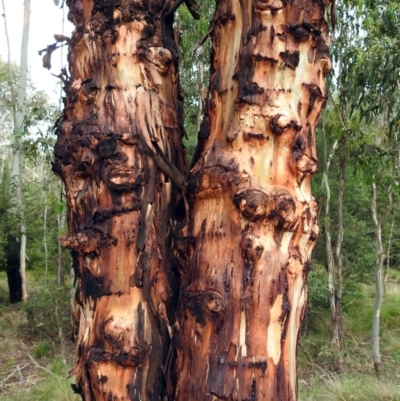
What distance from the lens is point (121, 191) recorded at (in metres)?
1.66

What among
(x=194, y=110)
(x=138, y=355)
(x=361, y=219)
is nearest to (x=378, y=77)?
(x=194, y=110)

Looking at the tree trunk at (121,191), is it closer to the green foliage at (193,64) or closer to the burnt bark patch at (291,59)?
the burnt bark patch at (291,59)

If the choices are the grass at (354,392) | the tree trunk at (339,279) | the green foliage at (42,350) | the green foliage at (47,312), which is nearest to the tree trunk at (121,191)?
the grass at (354,392)

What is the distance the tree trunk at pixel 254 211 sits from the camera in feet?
4.78

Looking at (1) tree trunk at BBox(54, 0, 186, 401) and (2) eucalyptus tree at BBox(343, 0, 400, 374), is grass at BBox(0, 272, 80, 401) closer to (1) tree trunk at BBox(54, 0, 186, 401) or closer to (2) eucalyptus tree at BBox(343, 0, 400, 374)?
(1) tree trunk at BBox(54, 0, 186, 401)

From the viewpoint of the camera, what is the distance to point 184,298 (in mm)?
1547

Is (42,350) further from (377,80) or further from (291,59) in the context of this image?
(291,59)

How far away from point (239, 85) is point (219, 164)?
0.79 feet

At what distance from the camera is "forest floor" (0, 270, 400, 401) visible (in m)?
5.21

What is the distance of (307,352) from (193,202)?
4.88 metres

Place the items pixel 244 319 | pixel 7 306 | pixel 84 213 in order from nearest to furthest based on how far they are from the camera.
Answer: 1. pixel 244 319
2. pixel 84 213
3. pixel 7 306

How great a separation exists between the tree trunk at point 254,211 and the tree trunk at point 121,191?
12 cm

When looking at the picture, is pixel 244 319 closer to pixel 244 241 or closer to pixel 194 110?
pixel 244 241

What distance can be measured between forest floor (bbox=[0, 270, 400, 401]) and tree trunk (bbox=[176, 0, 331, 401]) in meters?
3.74
